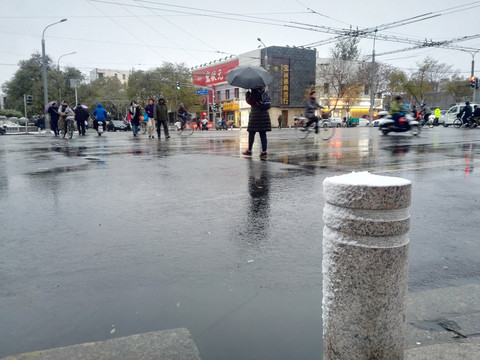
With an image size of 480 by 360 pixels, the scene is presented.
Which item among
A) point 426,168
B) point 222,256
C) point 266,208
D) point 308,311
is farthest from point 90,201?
point 426,168

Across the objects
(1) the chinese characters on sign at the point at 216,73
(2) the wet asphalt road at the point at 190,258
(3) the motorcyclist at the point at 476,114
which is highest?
(1) the chinese characters on sign at the point at 216,73

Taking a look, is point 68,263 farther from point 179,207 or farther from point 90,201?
point 90,201

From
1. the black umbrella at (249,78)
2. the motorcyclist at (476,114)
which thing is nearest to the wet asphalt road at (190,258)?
the black umbrella at (249,78)

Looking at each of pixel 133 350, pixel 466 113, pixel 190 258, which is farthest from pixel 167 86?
pixel 133 350

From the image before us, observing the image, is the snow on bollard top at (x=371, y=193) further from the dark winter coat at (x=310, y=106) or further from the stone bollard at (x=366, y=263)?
the dark winter coat at (x=310, y=106)

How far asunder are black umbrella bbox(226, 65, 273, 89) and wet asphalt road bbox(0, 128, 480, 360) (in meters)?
4.43

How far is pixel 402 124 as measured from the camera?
18516 millimetres

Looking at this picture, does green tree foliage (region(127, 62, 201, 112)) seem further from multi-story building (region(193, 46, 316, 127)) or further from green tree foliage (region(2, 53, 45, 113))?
green tree foliage (region(2, 53, 45, 113))

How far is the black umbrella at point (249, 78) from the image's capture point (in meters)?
10.6

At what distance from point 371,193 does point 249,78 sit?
376 inches

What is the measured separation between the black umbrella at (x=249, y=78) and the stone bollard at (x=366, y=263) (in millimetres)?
8867

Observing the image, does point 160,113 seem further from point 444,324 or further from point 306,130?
point 444,324

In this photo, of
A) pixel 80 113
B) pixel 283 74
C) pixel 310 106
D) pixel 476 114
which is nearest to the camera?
pixel 310 106

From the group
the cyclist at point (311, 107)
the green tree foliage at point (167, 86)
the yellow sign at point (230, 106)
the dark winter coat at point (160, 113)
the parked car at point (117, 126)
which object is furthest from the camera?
the yellow sign at point (230, 106)
